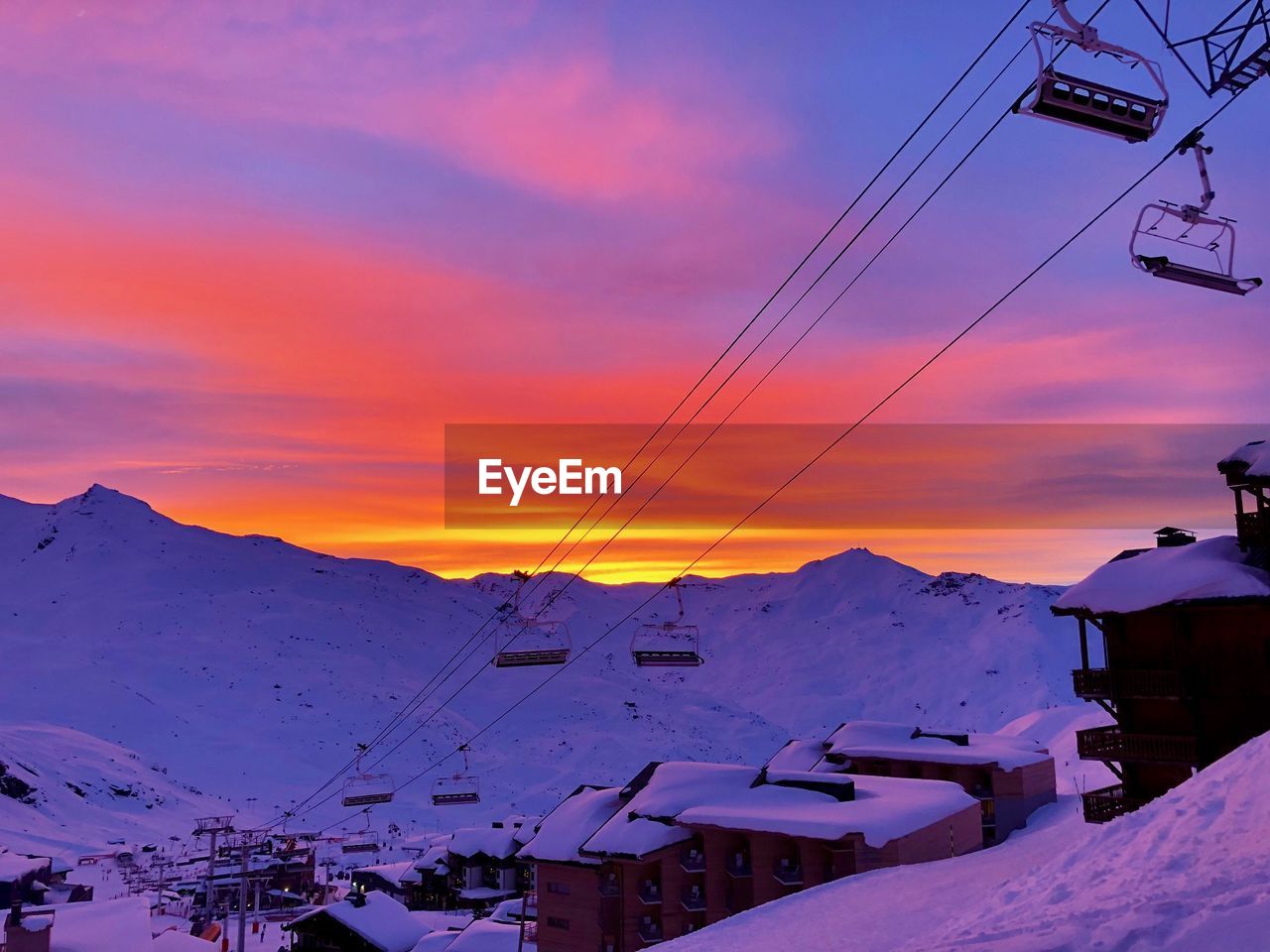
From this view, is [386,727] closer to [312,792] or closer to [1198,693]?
[312,792]

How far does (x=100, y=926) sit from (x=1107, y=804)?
4040cm

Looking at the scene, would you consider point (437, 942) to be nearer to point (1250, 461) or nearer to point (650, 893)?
point (650, 893)

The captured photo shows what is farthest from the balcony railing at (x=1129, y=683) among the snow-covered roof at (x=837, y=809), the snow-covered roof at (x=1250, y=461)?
the snow-covered roof at (x=837, y=809)

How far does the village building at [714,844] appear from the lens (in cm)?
3859

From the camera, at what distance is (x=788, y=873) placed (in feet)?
131

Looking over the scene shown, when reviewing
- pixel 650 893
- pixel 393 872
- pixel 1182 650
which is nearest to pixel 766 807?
pixel 650 893

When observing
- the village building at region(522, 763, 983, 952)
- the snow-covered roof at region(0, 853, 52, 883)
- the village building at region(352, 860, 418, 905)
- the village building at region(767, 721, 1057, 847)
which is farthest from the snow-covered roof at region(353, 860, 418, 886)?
the village building at region(522, 763, 983, 952)

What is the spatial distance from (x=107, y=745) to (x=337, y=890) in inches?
3008

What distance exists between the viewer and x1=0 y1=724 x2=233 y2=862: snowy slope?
4166 inches

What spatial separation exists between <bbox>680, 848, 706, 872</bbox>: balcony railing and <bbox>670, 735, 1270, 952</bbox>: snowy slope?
664 inches

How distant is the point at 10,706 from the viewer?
583 ft

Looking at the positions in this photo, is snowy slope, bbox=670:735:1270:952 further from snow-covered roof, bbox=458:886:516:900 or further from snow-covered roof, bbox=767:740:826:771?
snow-covered roof, bbox=458:886:516:900

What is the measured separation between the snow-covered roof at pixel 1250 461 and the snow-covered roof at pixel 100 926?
4373 cm

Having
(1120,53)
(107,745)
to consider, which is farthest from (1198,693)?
(107,745)
